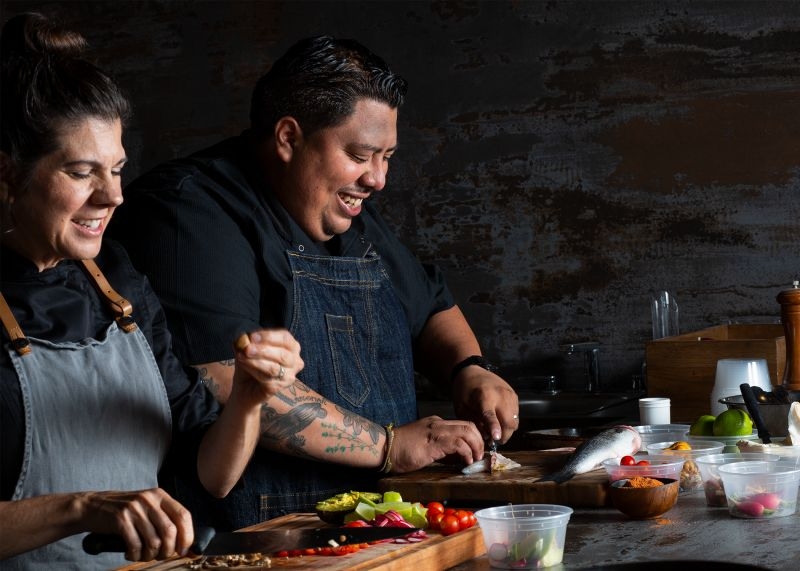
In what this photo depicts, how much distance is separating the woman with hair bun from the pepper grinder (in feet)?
5.50

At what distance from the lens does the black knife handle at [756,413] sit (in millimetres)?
2422

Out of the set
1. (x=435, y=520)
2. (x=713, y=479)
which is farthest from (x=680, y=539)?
(x=435, y=520)

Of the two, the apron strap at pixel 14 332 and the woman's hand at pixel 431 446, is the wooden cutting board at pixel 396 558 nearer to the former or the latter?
the apron strap at pixel 14 332

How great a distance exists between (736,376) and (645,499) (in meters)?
1.12

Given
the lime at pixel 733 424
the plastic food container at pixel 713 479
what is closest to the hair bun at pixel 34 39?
the plastic food container at pixel 713 479

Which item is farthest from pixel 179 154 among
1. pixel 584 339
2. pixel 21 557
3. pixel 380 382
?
pixel 21 557

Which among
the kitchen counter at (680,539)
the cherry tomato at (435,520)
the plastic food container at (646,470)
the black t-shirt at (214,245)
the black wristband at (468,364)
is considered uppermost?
the black t-shirt at (214,245)

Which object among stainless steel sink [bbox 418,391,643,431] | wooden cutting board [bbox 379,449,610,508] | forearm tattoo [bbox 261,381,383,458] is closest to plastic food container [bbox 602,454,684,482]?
wooden cutting board [bbox 379,449,610,508]

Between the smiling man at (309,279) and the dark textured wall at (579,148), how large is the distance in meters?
1.77

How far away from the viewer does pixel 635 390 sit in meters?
4.57

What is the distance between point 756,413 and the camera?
2.46 meters

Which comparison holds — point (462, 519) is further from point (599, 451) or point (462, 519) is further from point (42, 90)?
point (42, 90)

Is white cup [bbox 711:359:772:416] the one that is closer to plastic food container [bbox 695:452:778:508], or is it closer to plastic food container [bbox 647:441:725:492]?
plastic food container [bbox 647:441:725:492]

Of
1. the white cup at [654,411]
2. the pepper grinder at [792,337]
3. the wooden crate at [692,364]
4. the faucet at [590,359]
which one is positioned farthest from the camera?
the faucet at [590,359]
